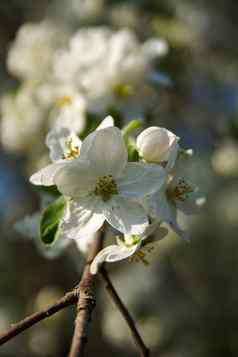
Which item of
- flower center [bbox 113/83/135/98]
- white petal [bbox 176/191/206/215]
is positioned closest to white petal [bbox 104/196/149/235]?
white petal [bbox 176/191/206/215]

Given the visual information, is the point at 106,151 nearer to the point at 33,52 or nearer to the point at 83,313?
the point at 83,313

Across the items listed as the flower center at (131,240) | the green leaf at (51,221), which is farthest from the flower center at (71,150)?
the flower center at (131,240)

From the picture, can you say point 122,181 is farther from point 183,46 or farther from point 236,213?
point 236,213

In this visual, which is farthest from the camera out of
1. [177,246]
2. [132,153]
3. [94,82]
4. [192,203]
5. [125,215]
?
[177,246]

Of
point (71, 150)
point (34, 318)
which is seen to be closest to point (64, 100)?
point (71, 150)

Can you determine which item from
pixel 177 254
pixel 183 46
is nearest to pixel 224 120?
pixel 183 46
